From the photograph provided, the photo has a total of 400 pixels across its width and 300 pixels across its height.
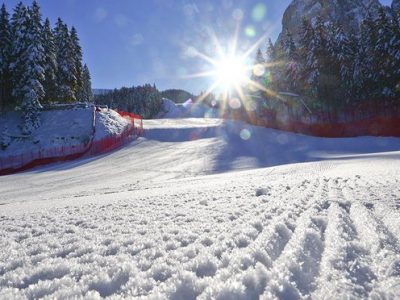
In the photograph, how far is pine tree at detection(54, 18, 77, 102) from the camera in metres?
39.0

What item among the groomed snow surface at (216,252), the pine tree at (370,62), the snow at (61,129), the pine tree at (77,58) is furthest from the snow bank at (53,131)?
the pine tree at (370,62)

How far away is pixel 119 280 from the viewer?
1.62 metres

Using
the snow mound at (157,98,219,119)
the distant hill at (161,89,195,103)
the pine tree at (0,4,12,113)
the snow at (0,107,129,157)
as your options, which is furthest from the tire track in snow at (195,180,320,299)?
the distant hill at (161,89,195,103)

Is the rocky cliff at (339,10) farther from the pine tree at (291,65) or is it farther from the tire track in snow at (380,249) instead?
the tire track in snow at (380,249)

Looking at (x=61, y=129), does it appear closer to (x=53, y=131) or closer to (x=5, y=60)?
(x=53, y=131)

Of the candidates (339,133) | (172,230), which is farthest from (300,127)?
(172,230)

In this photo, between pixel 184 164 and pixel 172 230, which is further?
pixel 184 164

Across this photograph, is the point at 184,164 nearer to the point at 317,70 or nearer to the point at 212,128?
the point at 212,128

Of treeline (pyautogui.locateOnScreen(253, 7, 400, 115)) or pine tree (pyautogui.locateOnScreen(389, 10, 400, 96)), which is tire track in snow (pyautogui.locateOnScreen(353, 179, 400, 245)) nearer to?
treeline (pyautogui.locateOnScreen(253, 7, 400, 115))

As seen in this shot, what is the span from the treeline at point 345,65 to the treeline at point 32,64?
31138mm

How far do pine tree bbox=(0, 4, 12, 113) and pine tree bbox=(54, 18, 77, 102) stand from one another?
18.4 feet

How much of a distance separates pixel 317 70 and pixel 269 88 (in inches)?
445

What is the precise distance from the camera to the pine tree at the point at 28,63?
30078mm

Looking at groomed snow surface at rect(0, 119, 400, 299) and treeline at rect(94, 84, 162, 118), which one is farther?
treeline at rect(94, 84, 162, 118)
